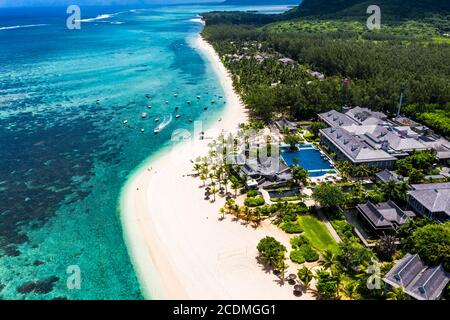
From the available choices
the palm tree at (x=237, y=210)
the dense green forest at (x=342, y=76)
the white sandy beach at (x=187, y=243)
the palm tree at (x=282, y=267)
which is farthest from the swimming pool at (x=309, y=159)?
the palm tree at (x=282, y=267)

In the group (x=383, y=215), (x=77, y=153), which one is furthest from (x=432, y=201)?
(x=77, y=153)

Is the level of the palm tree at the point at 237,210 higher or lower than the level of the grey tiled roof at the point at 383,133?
lower

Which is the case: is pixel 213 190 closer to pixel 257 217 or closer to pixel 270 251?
pixel 257 217

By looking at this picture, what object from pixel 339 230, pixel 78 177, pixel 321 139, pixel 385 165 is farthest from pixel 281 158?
pixel 78 177

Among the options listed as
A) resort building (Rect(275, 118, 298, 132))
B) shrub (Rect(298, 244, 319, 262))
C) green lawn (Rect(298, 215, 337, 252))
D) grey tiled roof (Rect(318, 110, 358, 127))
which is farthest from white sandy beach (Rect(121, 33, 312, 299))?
grey tiled roof (Rect(318, 110, 358, 127))

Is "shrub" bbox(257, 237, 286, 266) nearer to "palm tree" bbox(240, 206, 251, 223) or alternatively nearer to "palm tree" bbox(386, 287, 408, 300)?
"palm tree" bbox(240, 206, 251, 223)

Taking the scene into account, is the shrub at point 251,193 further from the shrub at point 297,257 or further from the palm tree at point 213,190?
the shrub at point 297,257
